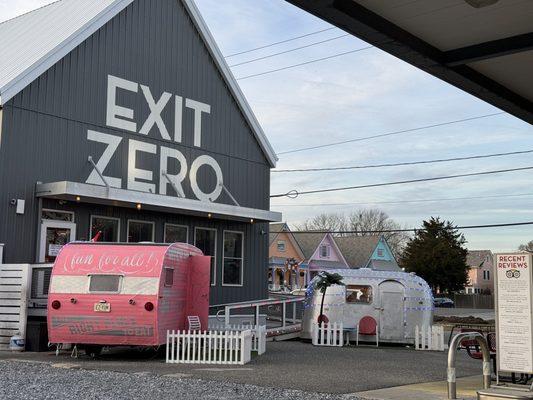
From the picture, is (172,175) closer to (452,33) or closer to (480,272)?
(452,33)

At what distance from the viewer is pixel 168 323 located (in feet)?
50.1

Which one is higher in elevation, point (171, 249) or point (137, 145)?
point (137, 145)

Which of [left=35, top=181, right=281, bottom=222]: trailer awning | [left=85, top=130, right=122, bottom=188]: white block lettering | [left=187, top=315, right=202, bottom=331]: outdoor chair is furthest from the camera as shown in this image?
[left=85, top=130, right=122, bottom=188]: white block lettering

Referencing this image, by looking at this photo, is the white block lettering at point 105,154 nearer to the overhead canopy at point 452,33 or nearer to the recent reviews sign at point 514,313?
the recent reviews sign at point 514,313

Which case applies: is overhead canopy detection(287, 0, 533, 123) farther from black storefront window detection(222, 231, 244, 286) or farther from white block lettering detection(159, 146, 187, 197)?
black storefront window detection(222, 231, 244, 286)

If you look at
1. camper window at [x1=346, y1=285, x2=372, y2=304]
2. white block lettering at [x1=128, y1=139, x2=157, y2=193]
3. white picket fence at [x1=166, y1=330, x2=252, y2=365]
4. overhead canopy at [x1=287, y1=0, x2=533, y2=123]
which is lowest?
white picket fence at [x1=166, y1=330, x2=252, y2=365]

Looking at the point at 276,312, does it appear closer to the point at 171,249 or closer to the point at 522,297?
the point at 171,249

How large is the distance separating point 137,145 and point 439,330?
10.8m

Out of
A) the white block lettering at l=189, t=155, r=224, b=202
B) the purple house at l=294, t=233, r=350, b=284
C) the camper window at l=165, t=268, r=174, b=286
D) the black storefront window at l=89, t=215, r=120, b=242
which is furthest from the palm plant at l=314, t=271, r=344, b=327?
the purple house at l=294, t=233, r=350, b=284

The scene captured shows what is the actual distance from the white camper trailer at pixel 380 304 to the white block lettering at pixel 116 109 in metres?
7.79

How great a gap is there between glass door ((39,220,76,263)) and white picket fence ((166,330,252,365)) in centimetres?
546

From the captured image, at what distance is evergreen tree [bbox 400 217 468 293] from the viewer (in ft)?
212

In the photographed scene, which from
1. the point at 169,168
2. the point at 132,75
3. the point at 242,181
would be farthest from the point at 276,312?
the point at 132,75

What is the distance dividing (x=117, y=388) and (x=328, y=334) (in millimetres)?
11255
